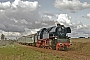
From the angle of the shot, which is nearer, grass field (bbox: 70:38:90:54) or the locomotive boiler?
the locomotive boiler

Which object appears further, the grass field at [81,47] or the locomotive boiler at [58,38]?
the grass field at [81,47]

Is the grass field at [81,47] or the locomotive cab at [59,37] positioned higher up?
the locomotive cab at [59,37]

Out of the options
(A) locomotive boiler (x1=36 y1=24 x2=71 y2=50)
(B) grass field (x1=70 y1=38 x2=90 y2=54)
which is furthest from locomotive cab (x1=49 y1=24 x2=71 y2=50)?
(B) grass field (x1=70 y1=38 x2=90 y2=54)

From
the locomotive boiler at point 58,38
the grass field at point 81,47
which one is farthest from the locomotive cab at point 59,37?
the grass field at point 81,47

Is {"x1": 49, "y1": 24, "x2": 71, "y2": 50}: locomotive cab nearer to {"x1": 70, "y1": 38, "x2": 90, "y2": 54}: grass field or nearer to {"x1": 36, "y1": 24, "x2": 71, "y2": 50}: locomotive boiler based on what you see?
{"x1": 36, "y1": 24, "x2": 71, "y2": 50}: locomotive boiler

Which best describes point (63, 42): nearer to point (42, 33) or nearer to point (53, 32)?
point (53, 32)

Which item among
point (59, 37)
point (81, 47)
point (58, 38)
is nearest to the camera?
point (58, 38)

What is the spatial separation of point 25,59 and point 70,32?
17.8 metres

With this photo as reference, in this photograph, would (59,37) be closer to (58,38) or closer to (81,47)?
(58,38)

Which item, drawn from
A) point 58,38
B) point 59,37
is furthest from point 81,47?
point 58,38

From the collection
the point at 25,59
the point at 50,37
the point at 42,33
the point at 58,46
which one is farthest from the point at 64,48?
the point at 25,59

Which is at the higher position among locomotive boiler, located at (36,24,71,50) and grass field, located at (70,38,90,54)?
locomotive boiler, located at (36,24,71,50)

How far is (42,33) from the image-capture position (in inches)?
1677

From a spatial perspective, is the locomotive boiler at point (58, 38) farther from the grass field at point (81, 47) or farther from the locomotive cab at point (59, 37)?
the grass field at point (81, 47)
